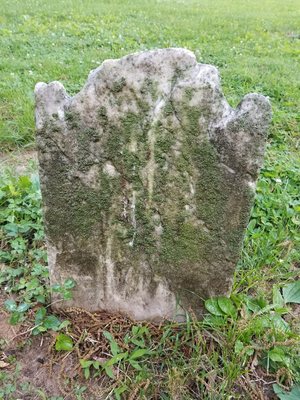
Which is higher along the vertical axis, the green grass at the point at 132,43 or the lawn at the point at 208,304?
the green grass at the point at 132,43

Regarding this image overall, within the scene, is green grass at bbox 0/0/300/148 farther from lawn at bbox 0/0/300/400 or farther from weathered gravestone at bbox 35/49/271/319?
weathered gravestone at bbox 35/49/271/319

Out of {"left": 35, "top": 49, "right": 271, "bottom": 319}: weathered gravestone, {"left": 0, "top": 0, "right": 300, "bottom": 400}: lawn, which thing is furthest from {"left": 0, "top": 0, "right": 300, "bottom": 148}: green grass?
{"left": 35, "top": 49, "right": 271, "bottom": 319}: weathered gravestone

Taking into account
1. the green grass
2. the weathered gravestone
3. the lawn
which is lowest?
the lawn

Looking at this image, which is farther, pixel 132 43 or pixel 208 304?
pixel 132 43

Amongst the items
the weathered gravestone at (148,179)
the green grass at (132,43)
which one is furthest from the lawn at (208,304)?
the weathered gravestone at (148,179)

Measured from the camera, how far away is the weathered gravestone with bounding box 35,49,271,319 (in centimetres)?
185

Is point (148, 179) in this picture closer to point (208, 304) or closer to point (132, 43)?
point (208, 304)

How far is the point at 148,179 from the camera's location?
2.08 m

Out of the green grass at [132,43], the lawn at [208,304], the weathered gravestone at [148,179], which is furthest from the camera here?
the green grass at [132,43]

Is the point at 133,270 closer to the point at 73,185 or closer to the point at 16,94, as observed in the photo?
the point at 73,185

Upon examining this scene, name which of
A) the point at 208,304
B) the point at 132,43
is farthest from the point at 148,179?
the point at 132,43

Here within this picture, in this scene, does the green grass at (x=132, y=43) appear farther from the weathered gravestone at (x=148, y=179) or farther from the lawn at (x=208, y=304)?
the weathered gravestone at (x=148, y=179)

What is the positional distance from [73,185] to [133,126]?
0.41 meters

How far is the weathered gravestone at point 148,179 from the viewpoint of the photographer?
185cm
